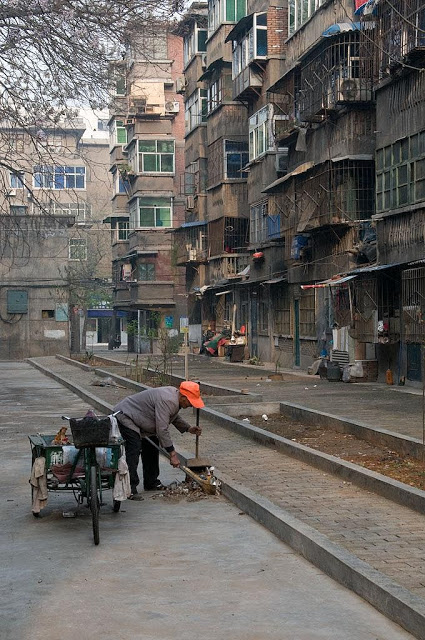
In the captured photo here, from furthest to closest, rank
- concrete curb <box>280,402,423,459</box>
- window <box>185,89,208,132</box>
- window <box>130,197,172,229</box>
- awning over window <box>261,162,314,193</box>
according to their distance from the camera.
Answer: window <box>130,197,172,229</box> → window <box>185,89,208,132</box> → awning over window <box>261,162,314,193</box> → concrete curb <box>280,402,423,459</box>

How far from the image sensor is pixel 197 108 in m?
54.4

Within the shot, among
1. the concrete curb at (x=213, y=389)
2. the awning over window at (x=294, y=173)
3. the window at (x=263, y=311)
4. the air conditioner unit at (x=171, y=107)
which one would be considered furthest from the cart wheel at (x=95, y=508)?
the air conditioner unit at (x=171, y=107)

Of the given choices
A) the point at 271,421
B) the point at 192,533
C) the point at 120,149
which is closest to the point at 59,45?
the point at 271,421

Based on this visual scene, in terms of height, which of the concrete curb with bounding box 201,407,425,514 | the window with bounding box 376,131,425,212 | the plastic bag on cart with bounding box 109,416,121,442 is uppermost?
the window with bounding box 376,131,425,212

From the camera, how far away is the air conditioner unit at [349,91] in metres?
29.5

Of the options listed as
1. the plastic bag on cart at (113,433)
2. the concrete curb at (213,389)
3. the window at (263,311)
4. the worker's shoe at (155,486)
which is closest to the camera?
the plastic bag on cart at (113,433)

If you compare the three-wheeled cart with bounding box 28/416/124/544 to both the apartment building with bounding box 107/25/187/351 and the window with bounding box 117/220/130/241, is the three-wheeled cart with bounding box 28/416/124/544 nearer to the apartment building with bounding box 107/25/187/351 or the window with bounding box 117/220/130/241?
the apartment building with bounding box 107/25/187/351

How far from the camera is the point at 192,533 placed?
31.1 feet

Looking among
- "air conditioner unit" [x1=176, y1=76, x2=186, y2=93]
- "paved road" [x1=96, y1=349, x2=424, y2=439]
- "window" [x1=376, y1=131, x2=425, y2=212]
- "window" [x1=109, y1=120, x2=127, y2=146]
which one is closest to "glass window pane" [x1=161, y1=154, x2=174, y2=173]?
"air conditioner unit" [x1=176, y1=76, x2=186, y2=93]

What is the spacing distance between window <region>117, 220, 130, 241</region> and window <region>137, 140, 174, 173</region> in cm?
887

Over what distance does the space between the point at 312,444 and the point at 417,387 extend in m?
11.5

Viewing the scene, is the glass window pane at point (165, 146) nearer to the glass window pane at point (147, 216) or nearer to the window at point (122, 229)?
the glass window pane at point (147, 216)

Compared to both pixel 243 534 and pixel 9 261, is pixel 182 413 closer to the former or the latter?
pixel 243 534

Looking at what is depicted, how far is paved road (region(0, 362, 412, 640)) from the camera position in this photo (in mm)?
6473
